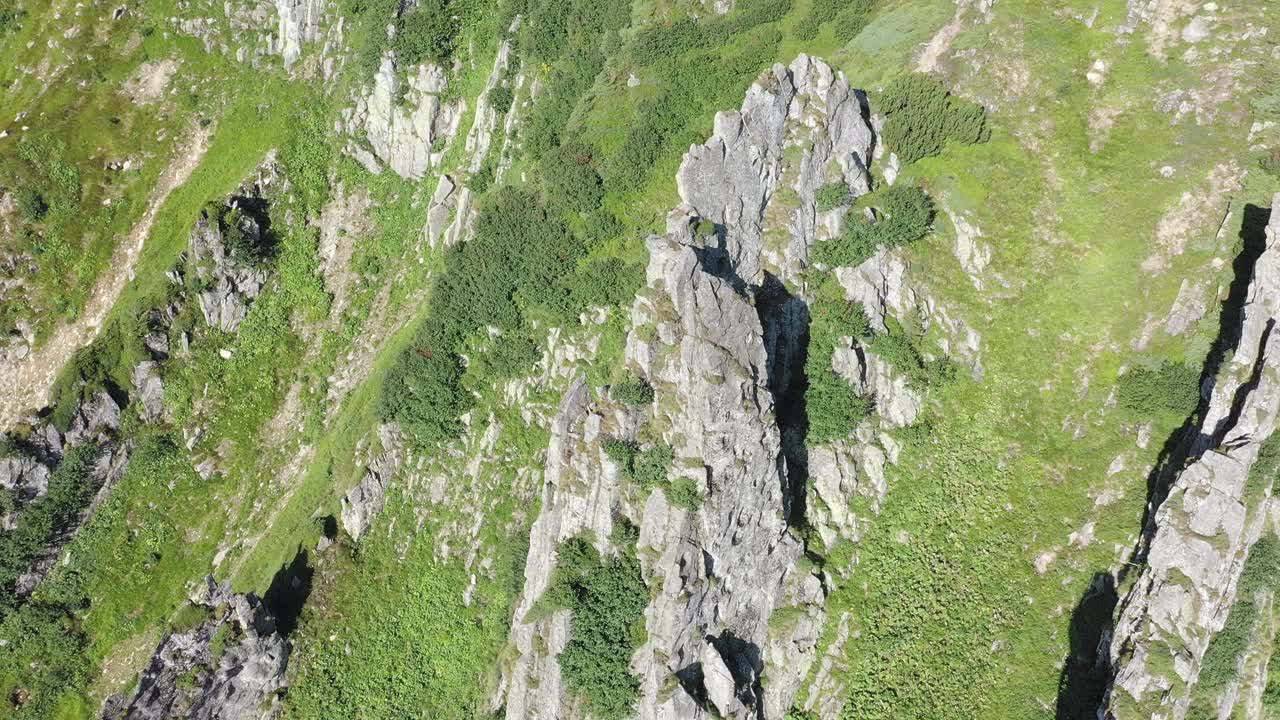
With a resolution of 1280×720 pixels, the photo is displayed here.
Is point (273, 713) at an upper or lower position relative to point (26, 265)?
lower

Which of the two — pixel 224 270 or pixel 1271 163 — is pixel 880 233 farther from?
pixel 224 270

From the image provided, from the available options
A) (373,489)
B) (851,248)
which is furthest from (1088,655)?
(373,489)

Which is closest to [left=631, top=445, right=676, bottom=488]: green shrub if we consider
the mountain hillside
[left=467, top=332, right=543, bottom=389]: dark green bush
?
the mountain hillside

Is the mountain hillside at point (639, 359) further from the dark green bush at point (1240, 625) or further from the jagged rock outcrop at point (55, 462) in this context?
the jagged rock outcrop at point (55, 462)

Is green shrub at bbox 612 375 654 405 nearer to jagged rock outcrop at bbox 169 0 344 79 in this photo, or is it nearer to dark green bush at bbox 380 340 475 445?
dark green bush at bbox 380 340 475 445

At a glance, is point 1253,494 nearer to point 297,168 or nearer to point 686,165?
point 686,165

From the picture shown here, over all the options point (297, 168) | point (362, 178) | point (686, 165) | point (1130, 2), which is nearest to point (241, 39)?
point (297, 168)
